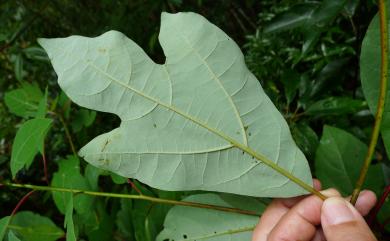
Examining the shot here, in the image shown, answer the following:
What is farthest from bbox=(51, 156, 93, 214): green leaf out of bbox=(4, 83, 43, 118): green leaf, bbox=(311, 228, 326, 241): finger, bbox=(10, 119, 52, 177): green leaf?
bbox=(311, 228, 326, 241): finger

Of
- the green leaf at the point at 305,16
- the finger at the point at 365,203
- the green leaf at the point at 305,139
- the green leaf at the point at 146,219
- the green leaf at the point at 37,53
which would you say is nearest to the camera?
the finger at the point at 365,203

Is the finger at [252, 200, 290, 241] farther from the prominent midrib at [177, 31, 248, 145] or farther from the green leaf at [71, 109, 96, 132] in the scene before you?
the green leaf at [71, 109, 96, 132]

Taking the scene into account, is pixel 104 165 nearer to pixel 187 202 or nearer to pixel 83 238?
pixel 187 202

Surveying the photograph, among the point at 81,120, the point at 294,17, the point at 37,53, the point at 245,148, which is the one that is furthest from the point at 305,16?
the point at 37,53

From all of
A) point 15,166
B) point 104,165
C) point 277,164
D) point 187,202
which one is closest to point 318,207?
point 277,164

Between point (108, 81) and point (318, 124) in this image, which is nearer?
point (108, 81)

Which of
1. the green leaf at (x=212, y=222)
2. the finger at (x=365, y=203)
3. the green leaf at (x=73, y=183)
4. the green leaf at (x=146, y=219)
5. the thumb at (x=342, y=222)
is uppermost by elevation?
the green leaf at (x=73, y=183)

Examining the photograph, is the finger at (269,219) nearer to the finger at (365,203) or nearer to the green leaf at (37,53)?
the finger at (365,203)

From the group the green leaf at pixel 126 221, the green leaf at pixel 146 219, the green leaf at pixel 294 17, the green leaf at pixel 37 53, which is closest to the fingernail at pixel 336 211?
the green leaf at pixel 146 219
